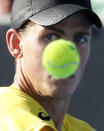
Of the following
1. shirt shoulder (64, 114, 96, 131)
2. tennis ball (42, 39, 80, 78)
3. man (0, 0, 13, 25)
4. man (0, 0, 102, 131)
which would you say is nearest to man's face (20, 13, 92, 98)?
man (0, 0, 102, 131)

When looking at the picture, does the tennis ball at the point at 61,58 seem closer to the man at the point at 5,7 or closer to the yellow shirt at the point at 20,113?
the yellow shirt at the point at 20,113

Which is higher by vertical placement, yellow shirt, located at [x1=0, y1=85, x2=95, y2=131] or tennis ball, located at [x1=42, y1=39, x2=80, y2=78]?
tennis ball, located at [x1=42, y1=39, x2=80, y2=78]

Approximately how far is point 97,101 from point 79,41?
2.73 metres

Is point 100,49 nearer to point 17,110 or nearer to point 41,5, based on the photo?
point 41,5

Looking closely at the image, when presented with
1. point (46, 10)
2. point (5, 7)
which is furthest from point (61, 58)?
point (5, 7)

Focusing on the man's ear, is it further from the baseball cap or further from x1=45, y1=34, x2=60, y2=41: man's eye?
x1=45, y1=34, x2=60, y2=41: man's eye

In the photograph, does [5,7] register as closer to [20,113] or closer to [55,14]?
[55,14]

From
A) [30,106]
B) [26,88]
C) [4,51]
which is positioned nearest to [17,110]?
[30,106]

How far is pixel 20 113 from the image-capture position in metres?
2.43

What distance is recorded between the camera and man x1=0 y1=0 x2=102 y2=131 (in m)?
2.65

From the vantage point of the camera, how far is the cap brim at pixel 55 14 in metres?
2.69

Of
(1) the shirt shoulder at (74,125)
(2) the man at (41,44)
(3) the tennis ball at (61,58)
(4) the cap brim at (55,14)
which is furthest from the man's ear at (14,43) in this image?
(1) the shirt shoulder at (74,125)

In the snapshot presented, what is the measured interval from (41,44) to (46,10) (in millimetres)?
202

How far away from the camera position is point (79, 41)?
9.03ft
